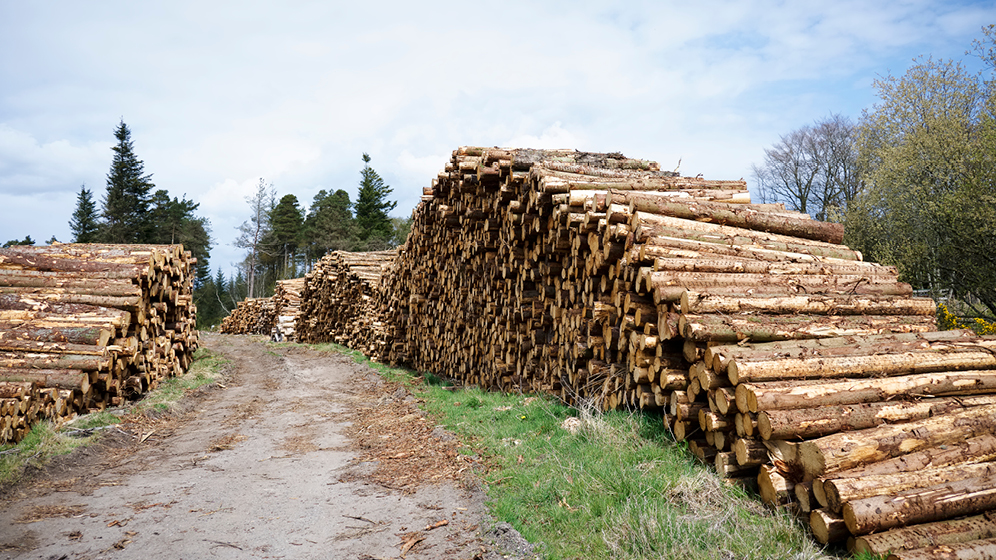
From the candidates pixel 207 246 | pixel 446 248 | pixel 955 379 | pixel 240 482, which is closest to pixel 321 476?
pixel 240 482

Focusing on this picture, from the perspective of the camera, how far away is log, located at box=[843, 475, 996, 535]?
11.1 feet

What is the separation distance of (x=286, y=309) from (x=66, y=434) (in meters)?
21.1

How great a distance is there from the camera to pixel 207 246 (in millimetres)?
52344

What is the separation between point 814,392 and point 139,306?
36.0ft

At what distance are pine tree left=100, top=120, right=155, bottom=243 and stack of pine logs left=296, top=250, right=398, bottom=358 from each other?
79.2 feet

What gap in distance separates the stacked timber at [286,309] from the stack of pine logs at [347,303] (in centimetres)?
77

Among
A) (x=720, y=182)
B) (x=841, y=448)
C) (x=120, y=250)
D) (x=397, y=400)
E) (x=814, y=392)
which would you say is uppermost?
(x=720, y=182)

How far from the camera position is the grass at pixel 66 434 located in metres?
6.15

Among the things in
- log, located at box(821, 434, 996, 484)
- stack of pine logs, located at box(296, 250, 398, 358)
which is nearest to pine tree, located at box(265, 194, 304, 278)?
stack of pine logs, located at box(296, 250, 398, 358)

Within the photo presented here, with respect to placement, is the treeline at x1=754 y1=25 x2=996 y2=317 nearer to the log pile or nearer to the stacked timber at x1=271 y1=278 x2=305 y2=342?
the log pile

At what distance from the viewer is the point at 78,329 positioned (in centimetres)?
922

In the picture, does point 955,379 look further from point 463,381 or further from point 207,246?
point 207,246

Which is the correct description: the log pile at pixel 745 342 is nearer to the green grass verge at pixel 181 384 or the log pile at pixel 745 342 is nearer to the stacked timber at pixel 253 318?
Answer: the green grass verge at pixel 181 384

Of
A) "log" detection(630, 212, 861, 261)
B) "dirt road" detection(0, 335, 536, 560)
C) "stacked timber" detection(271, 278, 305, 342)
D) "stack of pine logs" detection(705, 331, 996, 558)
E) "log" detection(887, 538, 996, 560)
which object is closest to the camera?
"log" detection(887, 538, 996, 560)
